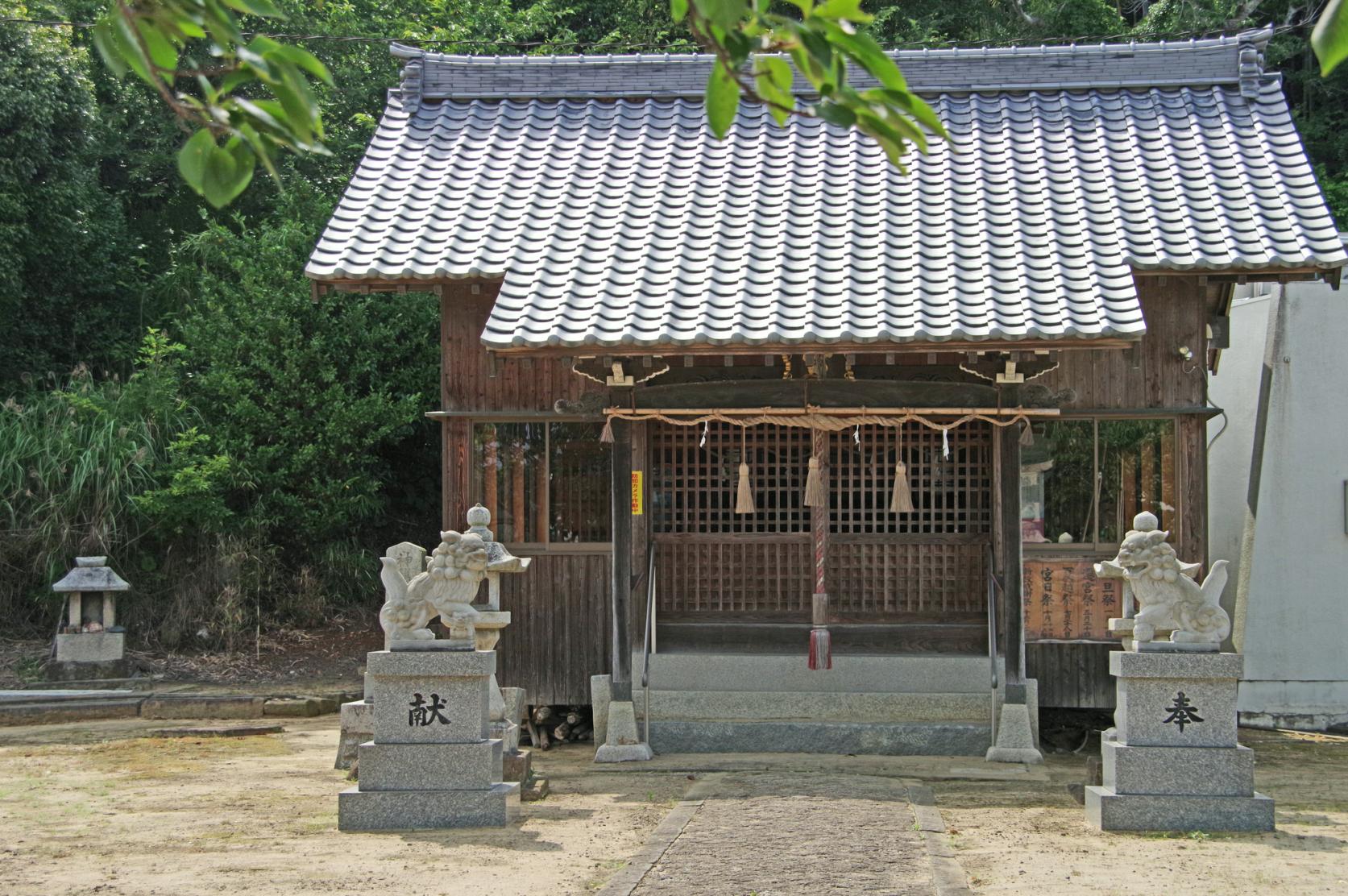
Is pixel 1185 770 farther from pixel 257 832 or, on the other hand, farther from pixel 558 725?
pixel 558 725

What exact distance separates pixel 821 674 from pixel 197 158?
9774 millimetres

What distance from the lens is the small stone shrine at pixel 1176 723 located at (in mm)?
8633

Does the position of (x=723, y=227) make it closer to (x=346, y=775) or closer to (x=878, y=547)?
(x=878, y=547)

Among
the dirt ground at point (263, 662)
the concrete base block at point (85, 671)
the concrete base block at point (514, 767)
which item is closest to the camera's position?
the concrete base block at point (514, 767)

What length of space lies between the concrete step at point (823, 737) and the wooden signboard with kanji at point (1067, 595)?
123 centimetres

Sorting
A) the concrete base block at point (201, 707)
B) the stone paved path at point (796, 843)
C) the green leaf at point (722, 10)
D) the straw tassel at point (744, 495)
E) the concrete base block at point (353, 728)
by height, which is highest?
the green leaf at point (722, 10)

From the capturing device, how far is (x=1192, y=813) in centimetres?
862

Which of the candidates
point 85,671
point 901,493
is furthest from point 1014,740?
point 85,671

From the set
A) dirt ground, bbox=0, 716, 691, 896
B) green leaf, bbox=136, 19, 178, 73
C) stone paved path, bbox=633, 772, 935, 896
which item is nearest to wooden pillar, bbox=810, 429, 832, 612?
stone paved path, bbox=633, 772, 935, 896

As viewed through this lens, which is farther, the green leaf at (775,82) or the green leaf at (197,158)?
the green leaf at (775,82)

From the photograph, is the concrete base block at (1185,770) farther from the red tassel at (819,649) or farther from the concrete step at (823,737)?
the red tassel at (819,649)

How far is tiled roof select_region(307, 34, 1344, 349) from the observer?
11.1 m

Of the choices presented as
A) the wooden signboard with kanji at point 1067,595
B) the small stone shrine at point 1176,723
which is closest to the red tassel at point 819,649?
the wooden signboard with kanji at point 1067,595

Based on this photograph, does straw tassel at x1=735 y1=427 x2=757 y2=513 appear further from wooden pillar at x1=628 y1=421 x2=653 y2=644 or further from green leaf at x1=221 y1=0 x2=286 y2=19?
green leaf at x1=221 y1=0 x2=286 y2=19
